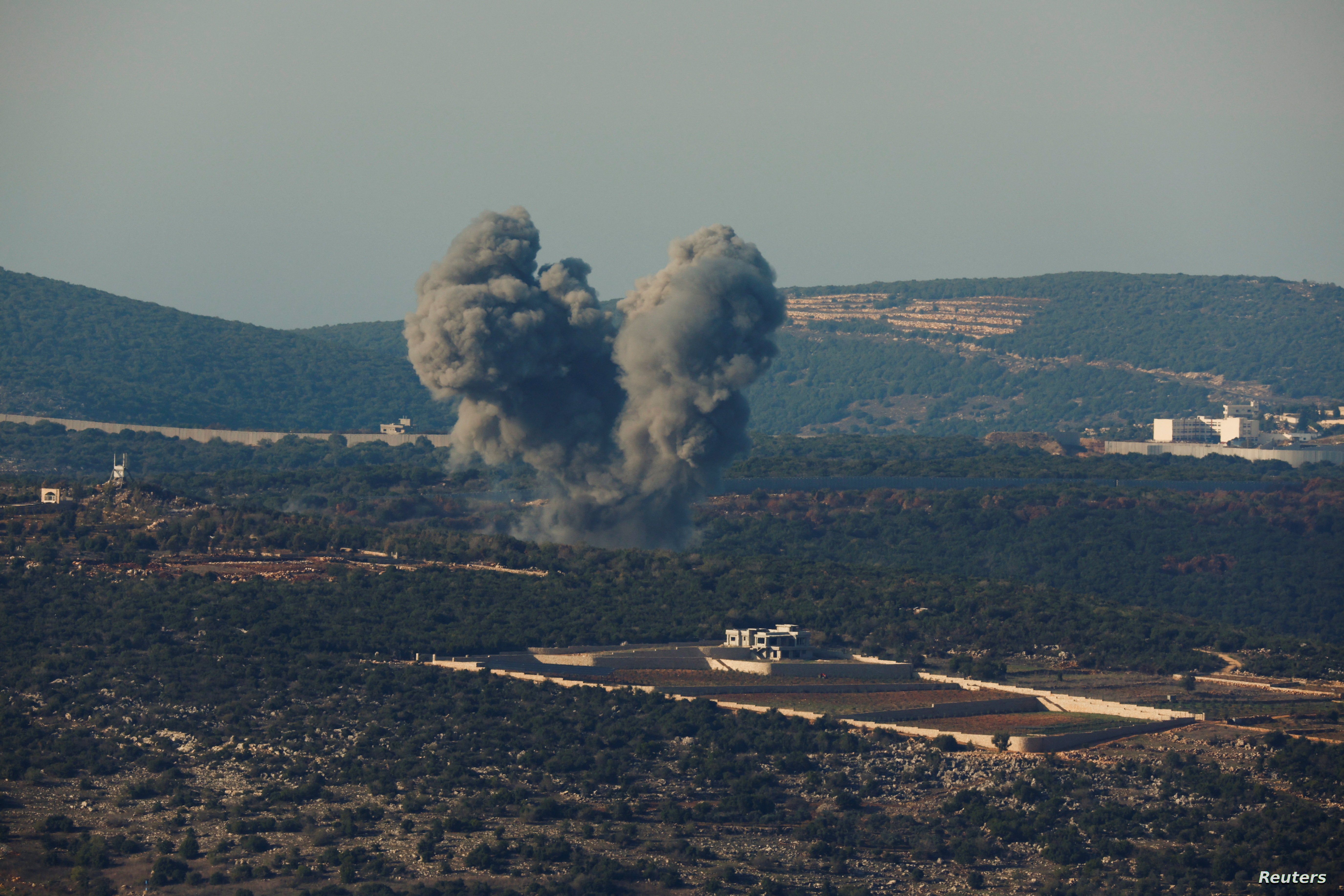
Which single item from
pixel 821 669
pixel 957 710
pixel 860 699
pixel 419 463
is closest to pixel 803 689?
pixel 860 699

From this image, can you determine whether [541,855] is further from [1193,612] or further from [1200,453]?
[1200,453]

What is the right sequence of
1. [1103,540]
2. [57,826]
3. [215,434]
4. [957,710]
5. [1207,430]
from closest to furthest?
1. [57,826]
2. [957,710]
3. [1103,540]
4. [215,434]
5. [1207,430]

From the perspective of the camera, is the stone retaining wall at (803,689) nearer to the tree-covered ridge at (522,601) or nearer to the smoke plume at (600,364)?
the tree-covered ridge at (522,601)

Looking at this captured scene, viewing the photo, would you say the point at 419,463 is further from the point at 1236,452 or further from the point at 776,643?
the point at 776,643

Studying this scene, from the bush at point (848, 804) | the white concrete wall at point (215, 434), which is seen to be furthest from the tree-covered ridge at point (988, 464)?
the bush at point (848, 804)

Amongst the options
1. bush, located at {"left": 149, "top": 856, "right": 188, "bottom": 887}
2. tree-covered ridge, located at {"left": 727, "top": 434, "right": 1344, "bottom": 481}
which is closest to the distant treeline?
tree-covered ridge, located at {"left": 727, "top": 434, "right": 1344, "bottom": 481}

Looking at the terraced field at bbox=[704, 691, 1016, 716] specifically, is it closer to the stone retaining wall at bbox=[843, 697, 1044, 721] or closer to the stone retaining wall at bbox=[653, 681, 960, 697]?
the stone retaining wall at bbox=[653, 681, 960, 697]
